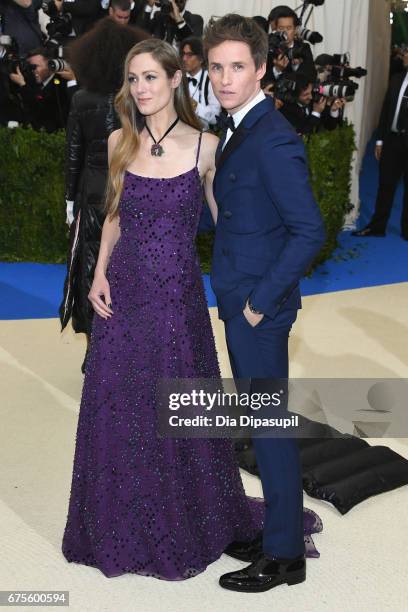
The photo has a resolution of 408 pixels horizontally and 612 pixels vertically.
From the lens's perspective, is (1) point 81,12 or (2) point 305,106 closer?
(2) point 305,106

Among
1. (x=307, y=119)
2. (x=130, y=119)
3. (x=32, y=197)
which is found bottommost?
(x=32, y=197)

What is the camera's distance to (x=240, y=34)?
314 cm

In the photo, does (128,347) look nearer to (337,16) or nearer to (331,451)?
(331,451)

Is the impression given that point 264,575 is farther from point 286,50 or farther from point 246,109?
point 286,50

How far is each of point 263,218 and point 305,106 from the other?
18.5 feet

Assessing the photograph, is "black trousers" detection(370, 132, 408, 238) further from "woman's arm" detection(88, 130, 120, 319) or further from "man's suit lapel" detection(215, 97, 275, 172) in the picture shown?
"man's suit lapel" detection(215, 97, 275, 172)

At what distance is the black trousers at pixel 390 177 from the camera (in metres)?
10.1

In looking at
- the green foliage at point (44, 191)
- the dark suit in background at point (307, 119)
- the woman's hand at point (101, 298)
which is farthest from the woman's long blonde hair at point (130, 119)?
the dark suit in background at point (307, 119)

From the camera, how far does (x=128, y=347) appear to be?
12.3ft

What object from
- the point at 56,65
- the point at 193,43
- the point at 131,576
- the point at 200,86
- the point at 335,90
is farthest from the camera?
the point at 335,90

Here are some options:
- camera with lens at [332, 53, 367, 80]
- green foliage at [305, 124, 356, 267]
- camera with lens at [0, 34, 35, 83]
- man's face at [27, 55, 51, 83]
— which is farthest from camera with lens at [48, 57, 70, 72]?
camera with lens at [332, 53, 367, 80]

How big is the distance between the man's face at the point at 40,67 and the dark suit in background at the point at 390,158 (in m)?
3.63

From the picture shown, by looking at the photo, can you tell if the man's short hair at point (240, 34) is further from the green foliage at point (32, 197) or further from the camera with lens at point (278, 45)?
the camera with lens at point (278, 45)

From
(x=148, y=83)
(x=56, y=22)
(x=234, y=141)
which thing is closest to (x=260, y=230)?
(x=234, y=141)
